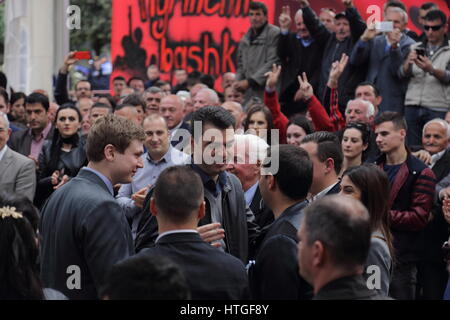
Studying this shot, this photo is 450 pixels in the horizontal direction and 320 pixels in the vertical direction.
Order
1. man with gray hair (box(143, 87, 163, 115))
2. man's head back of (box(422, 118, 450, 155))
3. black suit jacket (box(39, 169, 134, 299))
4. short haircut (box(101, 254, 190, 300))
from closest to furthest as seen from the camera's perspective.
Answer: short haircut (box(101, 254, 190, 300))
black suit jacket (box(39, 169, 134, 299))
man's head back of (box(422, 118, 450, 155))
man with gray hair (box(143, 87, 163, 115))

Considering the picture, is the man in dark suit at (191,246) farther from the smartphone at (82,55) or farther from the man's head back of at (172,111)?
the smartphone at (82,55)

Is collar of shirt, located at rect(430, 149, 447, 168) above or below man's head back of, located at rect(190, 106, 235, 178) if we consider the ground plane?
below

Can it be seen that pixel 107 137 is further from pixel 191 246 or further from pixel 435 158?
pixel 435 158

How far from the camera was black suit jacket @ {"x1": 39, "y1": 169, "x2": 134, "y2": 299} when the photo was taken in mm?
4637

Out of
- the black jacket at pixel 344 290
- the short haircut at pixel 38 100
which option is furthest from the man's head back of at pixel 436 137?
the black jacket at pixel 344 290

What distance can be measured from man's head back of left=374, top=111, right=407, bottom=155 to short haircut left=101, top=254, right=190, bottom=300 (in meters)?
4.93

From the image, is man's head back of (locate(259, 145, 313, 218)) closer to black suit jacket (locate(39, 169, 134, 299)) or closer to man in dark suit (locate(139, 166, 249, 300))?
man in dark suit (locate(139, 166, 249, 300))

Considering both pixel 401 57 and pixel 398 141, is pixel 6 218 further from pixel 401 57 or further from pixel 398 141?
pixel 401 57

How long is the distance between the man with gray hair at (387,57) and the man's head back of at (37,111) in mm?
3690

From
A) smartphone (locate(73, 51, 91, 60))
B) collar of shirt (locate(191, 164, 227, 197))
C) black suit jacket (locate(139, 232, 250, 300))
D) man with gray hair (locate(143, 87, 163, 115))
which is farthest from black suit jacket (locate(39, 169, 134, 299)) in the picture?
man with gray hair (locate(143, 87, 163, 115))

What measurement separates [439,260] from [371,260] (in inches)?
125

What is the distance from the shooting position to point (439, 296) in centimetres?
809

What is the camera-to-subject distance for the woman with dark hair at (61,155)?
8766 millimetres

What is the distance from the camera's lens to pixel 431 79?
33.2 feet
